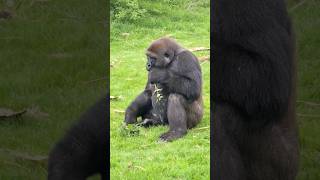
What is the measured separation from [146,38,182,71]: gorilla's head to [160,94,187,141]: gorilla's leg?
20 cm

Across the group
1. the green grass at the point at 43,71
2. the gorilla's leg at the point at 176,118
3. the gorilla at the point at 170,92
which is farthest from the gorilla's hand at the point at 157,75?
the green grass at the point at 43,71

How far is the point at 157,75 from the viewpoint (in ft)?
8.34

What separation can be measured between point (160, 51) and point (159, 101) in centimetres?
25

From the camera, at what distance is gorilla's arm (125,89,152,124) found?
2471 millimetres

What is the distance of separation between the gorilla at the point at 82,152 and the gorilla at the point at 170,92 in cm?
13

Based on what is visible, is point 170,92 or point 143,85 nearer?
point 143,85

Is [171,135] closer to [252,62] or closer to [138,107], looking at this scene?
[138,107]

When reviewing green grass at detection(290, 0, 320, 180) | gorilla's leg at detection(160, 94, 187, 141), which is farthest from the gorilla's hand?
green grass at detection(290, 0, 320, 180)

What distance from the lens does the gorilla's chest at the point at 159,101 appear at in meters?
2.57

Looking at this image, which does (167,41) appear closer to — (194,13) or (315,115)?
(194,13)

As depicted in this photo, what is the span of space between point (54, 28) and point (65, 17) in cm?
15

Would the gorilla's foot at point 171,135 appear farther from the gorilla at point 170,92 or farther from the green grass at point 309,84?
the green grass at point 309,84

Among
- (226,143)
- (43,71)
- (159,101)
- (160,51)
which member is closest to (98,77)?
(159,101)

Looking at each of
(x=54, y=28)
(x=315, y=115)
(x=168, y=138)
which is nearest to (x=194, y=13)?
(x=168, y=138)
